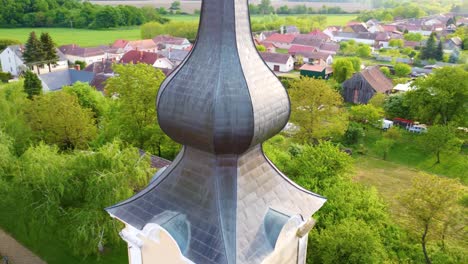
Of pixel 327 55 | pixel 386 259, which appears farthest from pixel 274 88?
pixel 327 55

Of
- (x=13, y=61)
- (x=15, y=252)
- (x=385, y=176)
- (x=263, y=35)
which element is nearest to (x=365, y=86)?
(x=385, y=176)

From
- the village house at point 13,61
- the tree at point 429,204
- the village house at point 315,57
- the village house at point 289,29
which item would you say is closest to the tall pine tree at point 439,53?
the village house at point 315,57

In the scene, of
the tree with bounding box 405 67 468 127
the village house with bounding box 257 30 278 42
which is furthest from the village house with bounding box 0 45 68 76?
the tree with bounding box 405 67 468 127

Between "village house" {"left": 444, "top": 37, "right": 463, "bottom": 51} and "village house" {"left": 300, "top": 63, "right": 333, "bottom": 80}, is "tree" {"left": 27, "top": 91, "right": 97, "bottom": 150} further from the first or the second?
"village house" {"left": 444, "top": 37, "right": 463, "bottom": 51}

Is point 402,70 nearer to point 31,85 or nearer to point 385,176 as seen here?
point 385,176

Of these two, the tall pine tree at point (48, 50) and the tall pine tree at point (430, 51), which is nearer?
the tall pine tree at point (48, 50)

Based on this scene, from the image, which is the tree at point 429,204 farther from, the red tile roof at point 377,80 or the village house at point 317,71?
the village house at point 317,71
